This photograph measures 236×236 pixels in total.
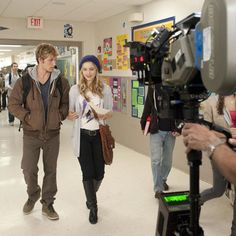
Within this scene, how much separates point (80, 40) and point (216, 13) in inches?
230

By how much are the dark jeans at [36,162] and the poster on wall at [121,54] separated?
2855 mm

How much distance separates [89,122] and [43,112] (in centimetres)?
39

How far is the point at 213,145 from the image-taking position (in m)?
1.24

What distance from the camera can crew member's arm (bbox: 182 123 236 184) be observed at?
1203mm

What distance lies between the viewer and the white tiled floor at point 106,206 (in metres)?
2.73

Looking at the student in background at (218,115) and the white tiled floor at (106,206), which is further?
the white tiled floor at (106,206)

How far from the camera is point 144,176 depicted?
161 inches

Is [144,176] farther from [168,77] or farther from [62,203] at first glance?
[168,77]

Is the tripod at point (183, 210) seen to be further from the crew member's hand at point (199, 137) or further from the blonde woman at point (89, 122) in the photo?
the blonde woman at point (89, 122)

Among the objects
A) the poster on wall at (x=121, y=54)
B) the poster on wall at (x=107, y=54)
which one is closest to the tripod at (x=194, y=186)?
the poster on wall at (x=121, y=54)

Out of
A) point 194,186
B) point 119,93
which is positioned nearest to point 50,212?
point 194,186

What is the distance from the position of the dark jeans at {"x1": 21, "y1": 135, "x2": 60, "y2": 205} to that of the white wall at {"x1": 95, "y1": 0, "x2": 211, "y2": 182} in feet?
5.84

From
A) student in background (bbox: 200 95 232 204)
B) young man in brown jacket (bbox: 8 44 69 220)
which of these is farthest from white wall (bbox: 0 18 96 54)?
student in background (bbox: 200 95 232 204)

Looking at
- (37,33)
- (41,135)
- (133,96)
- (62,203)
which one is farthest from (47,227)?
(37,33)
